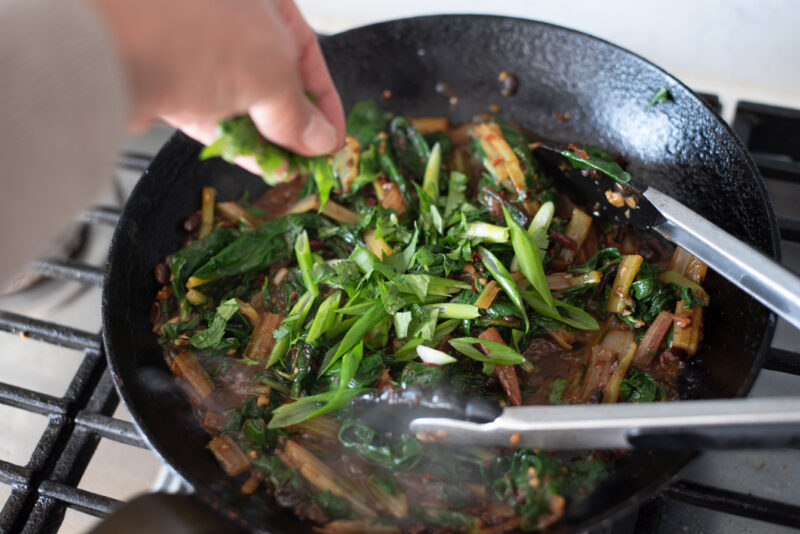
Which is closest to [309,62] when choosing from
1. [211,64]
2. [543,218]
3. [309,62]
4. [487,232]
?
[309,62]

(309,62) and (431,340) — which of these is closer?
(309,62)

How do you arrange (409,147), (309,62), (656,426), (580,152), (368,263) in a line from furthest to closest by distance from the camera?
(409,147) < (580,152) < (368,263) < (309,62) < (656,426)

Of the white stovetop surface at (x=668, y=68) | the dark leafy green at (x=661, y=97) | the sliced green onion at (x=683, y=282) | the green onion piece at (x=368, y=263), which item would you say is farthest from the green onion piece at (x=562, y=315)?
the dark leafy green at (x=661, y=97)

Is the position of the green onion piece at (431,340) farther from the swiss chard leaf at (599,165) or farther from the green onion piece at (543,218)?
the swiss chard leaf at (599,165)

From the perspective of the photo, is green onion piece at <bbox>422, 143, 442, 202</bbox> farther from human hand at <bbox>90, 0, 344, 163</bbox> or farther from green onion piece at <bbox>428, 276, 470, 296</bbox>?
human hand at <bbox>90, 0, 344, 163</bbox>

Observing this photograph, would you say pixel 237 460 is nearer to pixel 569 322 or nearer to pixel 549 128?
pixel 569 322

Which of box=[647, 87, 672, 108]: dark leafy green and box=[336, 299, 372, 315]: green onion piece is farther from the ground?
box=[647, 87, 672, 108]: dark leafy green

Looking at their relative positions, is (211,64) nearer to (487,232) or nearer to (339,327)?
(339,327)

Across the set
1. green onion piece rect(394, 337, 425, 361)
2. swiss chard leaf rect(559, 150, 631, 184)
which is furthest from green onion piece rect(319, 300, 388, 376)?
swiss chard leaf rect(559, 150, 631, 184)

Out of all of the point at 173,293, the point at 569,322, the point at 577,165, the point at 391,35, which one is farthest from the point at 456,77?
the point at 173,293
